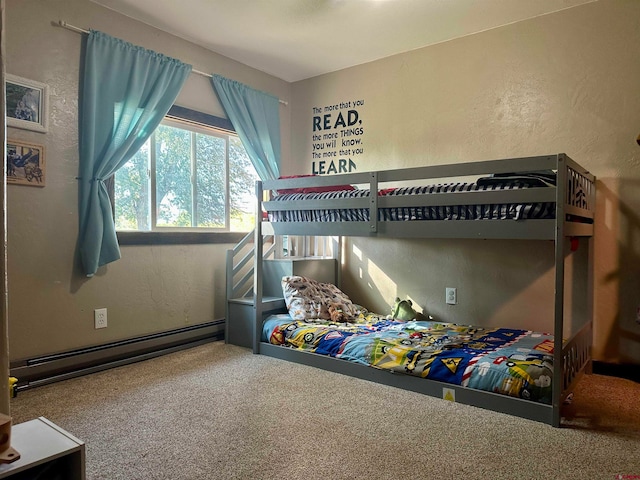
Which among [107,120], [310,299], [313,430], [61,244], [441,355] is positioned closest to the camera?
[313,430]

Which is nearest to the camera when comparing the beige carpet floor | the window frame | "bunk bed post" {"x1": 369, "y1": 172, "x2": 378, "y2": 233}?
the beige carpet floor

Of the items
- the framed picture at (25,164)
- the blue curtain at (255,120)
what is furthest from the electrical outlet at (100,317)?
the blue curtain at (255,120)

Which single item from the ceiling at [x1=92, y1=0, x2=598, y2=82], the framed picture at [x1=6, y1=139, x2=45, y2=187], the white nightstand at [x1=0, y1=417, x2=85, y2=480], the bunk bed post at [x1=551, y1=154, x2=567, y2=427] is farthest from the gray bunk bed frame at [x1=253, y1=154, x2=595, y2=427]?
the white nightstand at [x1=0, y1=417, x2=85, y2=480]

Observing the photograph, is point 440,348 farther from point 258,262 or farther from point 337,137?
point 337,137

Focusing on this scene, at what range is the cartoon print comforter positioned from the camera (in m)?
2.03

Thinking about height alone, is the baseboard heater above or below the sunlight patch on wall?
below

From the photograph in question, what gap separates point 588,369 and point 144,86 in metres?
3.30

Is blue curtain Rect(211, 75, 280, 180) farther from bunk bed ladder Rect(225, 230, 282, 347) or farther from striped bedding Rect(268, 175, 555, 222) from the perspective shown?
striped bedding Rect(268, 175, 555, 222)

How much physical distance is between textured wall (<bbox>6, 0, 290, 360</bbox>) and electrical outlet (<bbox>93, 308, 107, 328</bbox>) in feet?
→ 0.09

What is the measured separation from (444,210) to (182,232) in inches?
73.9

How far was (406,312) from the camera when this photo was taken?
10.7 feet

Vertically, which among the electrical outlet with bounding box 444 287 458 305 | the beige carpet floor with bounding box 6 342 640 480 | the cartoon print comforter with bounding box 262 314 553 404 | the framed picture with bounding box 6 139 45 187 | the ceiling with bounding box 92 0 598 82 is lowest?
the beige carpet floor with bounding box 6 342 640 480

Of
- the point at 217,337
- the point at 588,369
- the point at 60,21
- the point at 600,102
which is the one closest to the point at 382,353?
the point at 588,369

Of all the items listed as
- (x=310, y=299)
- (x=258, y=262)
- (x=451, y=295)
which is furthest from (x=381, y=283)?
(x=258, y=262)
